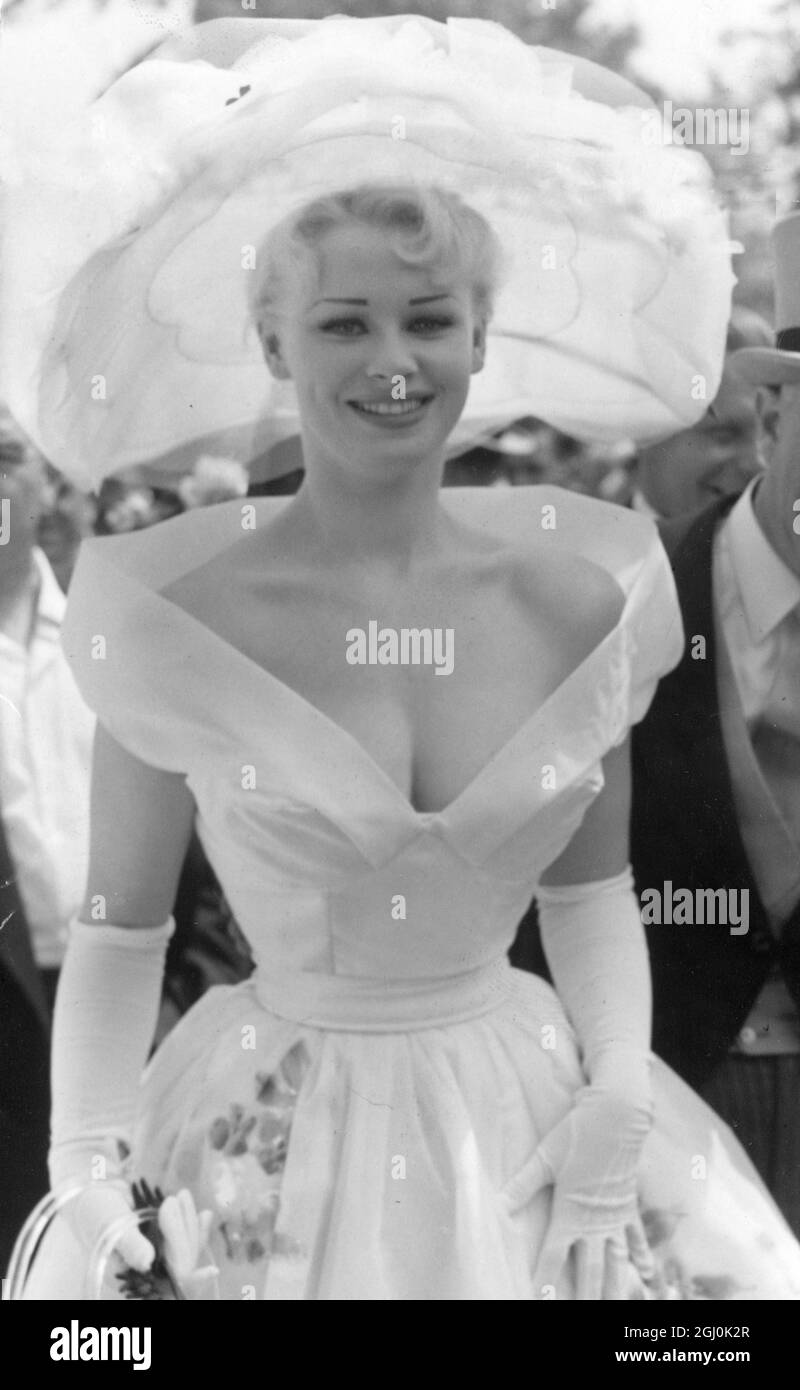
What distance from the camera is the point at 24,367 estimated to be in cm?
268

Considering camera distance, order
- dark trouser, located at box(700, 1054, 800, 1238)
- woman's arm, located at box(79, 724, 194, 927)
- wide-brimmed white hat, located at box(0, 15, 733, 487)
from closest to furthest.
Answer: wide-brimmed white hat, located at box(0, 15, 733, 487) < woman's arm, located at box(79, 724, 194, 927) < dark trouser, located at box(700, 1054, 800, 1238)

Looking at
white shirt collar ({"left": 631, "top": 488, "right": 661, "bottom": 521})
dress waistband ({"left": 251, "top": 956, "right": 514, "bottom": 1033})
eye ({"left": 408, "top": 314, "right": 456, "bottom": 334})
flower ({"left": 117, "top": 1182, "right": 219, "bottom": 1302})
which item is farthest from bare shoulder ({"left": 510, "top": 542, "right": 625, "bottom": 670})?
flower ({"left": 117, "top": 1182, "right": 219, "bottom": 1302})

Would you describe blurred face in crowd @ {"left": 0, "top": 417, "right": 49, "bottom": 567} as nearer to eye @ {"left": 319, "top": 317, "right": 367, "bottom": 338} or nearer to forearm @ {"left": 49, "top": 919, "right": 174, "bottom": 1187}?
eye @ {"left": 319, "top": 317, "right": 367, "bottom": 338}

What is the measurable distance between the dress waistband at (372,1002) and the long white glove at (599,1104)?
182 millimetres

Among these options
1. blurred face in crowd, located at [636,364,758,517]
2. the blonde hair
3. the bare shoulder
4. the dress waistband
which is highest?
the blonde hair

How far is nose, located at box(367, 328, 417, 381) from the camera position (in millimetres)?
2613

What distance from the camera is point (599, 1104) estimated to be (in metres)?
2.68

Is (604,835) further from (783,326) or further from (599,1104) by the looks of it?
(783,326)

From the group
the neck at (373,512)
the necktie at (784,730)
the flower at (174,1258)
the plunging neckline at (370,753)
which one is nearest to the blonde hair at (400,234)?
the neck at (373,512)

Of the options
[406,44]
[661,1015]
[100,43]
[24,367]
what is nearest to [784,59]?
[406,44]

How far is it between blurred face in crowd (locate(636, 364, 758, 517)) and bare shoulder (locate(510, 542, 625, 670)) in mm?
152

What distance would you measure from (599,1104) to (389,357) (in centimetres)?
114

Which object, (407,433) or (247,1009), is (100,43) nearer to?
(407,433)
